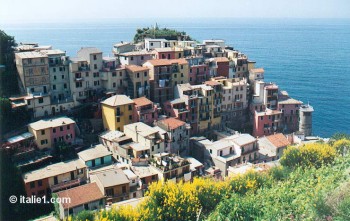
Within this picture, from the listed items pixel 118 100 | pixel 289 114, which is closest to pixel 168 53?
pixel 118 100

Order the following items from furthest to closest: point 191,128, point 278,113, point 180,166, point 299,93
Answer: point 299,93, point 278,113, point 191,128, point 180,166

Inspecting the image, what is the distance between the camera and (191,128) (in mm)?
52250

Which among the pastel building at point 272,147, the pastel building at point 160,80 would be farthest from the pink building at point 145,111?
the pastel building at point 272,147

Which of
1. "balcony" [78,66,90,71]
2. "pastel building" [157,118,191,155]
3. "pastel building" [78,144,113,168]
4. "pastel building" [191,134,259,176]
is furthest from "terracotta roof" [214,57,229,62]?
"pastel building" [78,144,113,168]

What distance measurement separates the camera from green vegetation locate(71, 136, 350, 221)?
21500 mm

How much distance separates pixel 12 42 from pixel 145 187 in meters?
29.6

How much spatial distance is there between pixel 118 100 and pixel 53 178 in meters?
13.1

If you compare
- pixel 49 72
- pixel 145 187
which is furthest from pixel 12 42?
pixel 145 187

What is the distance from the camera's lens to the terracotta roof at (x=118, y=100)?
46.6 m

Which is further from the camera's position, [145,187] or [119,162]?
[119,162]

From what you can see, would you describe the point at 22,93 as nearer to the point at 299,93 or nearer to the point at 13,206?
the point at 13,206

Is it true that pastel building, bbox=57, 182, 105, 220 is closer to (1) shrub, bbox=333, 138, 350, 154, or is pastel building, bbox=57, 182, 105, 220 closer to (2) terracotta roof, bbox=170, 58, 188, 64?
(2) terracotta roof, bbox=170, 58, 188, 64

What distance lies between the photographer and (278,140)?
51125 millimetres

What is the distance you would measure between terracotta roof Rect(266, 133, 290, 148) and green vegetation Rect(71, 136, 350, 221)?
1395 centimetres
